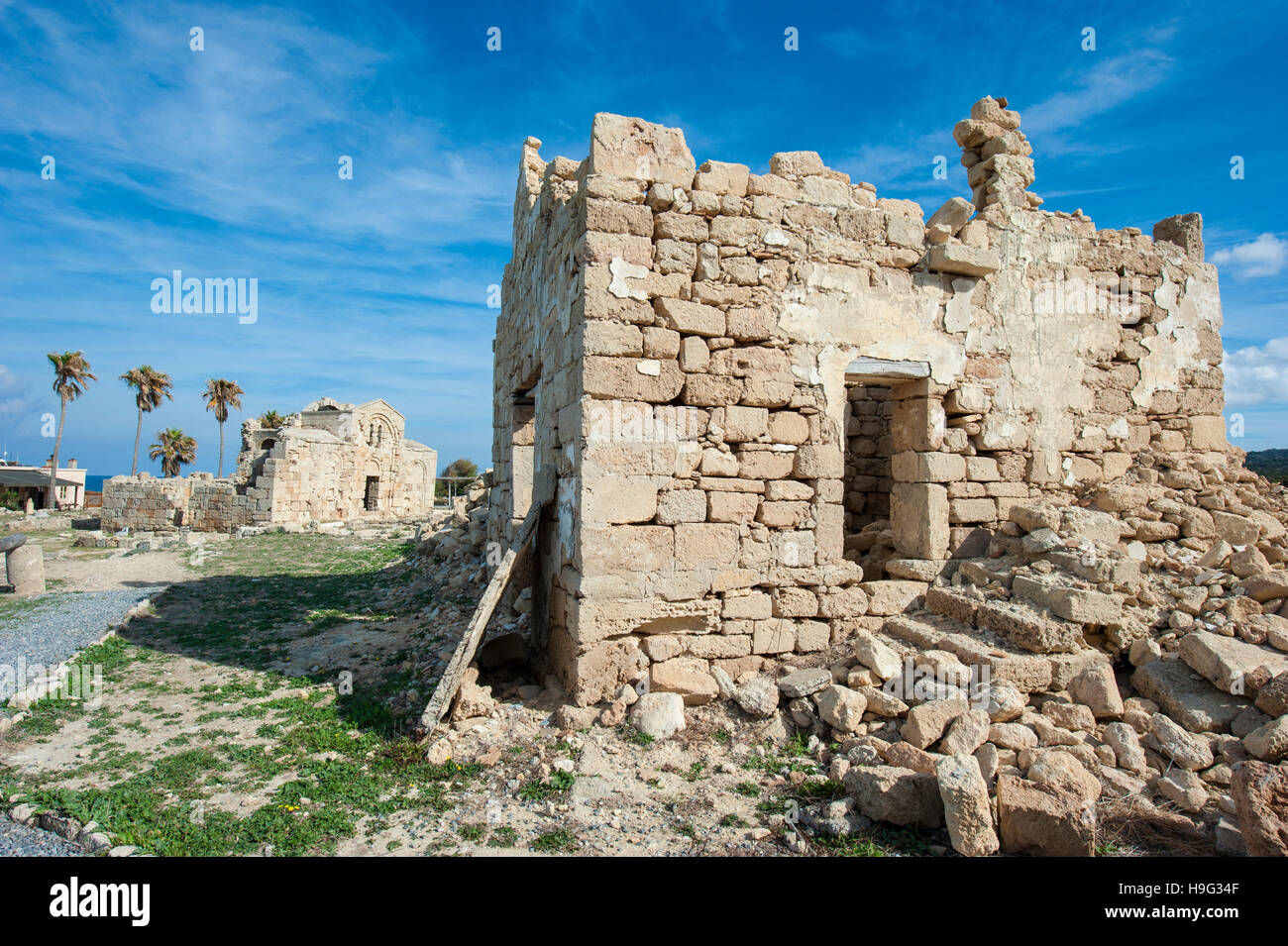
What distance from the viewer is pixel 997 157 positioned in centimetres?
639

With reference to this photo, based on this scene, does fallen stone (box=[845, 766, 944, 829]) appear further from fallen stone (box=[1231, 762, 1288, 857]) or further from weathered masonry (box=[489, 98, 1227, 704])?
weathered masonry (box=[489, 98, 1227, 704])

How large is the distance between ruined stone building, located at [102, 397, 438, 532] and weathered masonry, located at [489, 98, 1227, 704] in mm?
17182

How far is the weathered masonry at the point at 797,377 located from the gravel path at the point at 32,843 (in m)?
2.87

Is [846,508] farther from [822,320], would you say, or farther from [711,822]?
[711,822]

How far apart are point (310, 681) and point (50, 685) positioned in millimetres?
2060

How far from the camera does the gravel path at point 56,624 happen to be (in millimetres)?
Result: 6742

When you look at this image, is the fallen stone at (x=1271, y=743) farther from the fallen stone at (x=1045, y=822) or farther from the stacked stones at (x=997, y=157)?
the stacked stones at (x=997, y=157)

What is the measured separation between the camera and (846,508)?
27.5 ft

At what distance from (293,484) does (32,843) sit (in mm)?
19429

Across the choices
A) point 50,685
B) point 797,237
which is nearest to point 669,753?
point 797,237

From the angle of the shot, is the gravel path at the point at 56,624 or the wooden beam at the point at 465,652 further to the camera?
the gravel path at the point at 56,624

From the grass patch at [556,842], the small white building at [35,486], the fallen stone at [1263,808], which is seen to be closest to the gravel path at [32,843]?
the grass patch at [556,842]

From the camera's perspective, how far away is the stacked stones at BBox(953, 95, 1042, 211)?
251 inches

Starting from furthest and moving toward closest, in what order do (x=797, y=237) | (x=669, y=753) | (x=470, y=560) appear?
(x=470, y=560) < (x=797, y=237) < (x=669, y=753)
